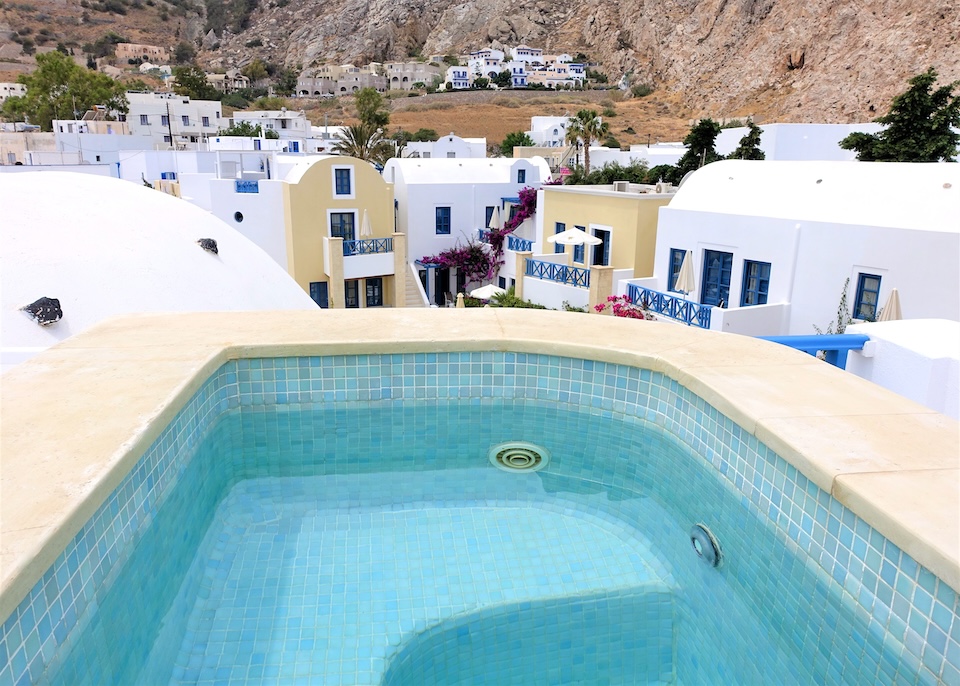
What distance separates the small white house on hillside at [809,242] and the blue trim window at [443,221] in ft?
48.8

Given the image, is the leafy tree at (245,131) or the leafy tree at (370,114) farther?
the leafy tree at (245,131)

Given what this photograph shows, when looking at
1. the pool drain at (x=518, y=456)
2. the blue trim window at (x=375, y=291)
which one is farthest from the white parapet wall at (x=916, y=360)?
the blue trim window at (x=375, y=291)

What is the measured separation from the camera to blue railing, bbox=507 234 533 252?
93.2 ft

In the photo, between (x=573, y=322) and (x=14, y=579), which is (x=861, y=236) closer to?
(x=573, y=322)

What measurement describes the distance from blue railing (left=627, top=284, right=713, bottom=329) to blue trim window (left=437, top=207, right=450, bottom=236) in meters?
15.4

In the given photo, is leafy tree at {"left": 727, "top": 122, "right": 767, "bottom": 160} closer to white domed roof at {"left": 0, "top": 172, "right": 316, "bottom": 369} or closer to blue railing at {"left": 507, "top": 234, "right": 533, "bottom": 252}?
blue railing at {"left": 507, "top": 234, "right": 533, "bottom": 252}

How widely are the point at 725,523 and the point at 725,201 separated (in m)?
14.3

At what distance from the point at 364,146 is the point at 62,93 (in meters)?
46.1

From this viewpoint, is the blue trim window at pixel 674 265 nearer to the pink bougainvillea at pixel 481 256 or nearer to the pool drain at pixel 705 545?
the pink bougainvillea at pixel 481 256

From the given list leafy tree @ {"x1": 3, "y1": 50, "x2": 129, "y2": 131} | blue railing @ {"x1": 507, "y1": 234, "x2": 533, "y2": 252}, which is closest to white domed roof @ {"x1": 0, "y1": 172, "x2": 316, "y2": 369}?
blue railing @ {"x1": 507, "y1": 234, "x2": 533, "y2": 252}

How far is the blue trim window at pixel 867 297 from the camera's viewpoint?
13.6m

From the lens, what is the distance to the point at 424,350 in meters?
6.21

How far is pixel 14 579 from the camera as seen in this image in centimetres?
258

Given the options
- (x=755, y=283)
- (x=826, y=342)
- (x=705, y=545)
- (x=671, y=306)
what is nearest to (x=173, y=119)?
(x=671, y=306)
